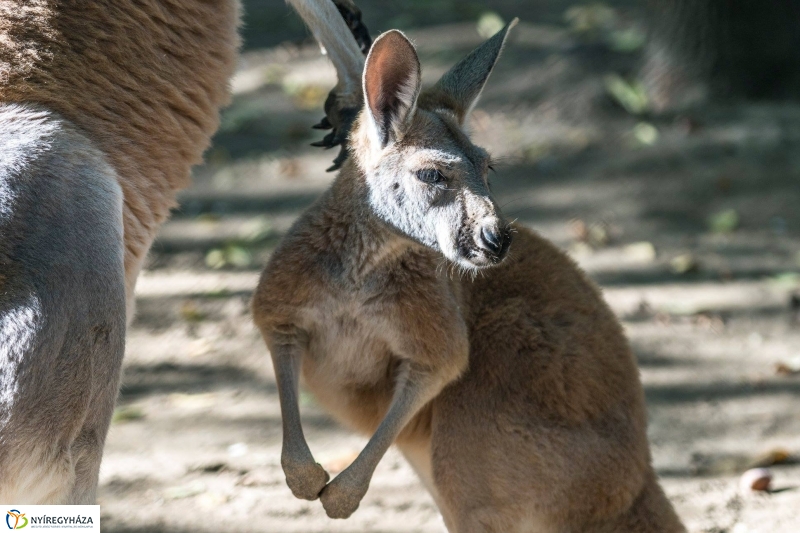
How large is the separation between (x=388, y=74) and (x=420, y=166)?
30 cm

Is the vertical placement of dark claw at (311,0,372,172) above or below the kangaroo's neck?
above

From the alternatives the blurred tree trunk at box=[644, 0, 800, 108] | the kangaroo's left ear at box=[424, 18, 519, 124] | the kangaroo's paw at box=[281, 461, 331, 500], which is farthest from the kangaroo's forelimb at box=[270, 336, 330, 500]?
the blurred tree trunk at box=[644, 0, 800, 108]

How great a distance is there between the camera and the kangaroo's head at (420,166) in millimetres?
2924

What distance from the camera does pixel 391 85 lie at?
3.06m

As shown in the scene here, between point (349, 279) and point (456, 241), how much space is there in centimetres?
48

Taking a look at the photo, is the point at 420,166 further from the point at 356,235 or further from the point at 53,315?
the point at 53,315

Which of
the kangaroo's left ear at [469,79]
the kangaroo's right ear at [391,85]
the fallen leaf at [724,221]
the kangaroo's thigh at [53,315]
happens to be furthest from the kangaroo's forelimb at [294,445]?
the fallen leaf at [724,221]

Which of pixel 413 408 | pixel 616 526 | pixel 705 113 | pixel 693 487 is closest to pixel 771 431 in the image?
pixel 693 487

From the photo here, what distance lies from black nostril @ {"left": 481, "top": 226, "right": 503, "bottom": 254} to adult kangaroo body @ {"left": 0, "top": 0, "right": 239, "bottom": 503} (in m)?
1.03

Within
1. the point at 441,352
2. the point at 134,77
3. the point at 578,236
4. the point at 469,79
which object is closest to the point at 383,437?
the point at 441,352

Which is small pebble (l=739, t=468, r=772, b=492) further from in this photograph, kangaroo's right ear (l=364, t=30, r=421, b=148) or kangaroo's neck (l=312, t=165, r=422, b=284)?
kangaroo's right ear (l=364, t=30, r=421, b=148)

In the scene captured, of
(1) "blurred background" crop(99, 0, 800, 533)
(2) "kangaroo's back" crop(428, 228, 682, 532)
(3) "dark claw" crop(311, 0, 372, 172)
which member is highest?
(3) "dark claw" crop(311, 0, 372, 172)

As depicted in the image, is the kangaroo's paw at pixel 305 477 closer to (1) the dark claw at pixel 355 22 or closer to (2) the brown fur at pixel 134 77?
(2) the brown fur at pixel 134 77

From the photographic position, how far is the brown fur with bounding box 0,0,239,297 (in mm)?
2771
